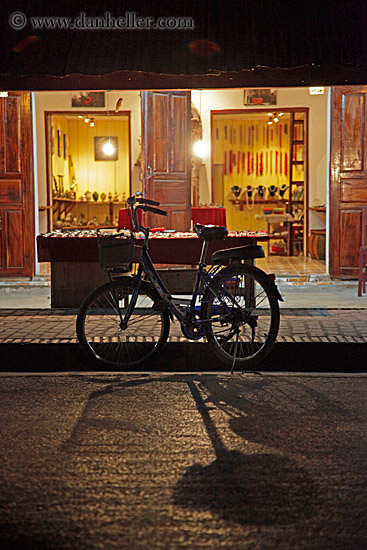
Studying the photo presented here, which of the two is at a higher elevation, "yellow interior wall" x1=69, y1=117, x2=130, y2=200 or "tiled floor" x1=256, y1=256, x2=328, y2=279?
"yellow interior wall" x1=69, y1=117, x2=130, y2=200

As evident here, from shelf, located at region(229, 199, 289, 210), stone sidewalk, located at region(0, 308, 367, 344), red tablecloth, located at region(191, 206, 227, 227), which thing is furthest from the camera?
shelf, located at region(229, 199, 289, 210)

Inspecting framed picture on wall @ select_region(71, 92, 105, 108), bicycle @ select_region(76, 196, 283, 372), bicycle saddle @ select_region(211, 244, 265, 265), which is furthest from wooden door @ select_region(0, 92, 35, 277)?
bicycle saddle @ select_region(211, 244, 265, 265)

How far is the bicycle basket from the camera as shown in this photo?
6.16 m

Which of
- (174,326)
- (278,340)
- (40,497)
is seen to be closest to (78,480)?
(40,497)

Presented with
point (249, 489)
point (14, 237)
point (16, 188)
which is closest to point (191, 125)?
point (16, 188)

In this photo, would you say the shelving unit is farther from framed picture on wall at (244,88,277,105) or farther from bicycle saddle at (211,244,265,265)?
bicycle saddle at (211,244,265,265)

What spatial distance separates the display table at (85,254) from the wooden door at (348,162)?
293 cm

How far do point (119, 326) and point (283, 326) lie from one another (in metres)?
1.89

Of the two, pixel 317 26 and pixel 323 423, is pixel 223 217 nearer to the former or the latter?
pixel 317 26

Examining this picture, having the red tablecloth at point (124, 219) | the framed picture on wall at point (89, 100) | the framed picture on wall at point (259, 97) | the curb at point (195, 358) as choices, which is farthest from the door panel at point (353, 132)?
the framed picture on wall at point (89, 100)

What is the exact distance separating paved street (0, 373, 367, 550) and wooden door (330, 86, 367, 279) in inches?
232

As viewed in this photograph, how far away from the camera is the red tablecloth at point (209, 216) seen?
11.9m

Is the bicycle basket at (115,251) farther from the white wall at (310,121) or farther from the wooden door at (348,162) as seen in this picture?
the white wall at (310,121)

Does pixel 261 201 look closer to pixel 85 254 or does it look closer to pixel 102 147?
pixel 102 147
